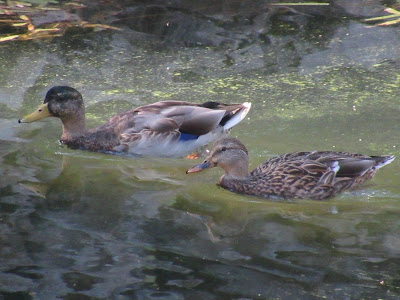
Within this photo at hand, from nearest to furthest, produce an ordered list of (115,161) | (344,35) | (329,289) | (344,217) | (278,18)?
(329,289)
(344,217)
(115,161)
(344,35)
(278,18)

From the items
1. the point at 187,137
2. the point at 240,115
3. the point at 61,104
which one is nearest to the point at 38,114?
the point at 61,104

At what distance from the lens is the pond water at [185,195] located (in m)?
5.10

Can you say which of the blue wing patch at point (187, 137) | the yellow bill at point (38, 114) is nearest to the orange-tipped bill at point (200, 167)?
the blue wing patch at point (187, 137)

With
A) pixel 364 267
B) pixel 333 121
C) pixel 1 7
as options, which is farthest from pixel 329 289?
pixel 1 7

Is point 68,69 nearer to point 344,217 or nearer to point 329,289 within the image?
point 344,217

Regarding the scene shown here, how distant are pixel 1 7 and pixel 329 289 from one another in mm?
7922

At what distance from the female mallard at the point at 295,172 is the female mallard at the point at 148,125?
98cm

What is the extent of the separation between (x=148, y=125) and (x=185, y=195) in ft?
5.23

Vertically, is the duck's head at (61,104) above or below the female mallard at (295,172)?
above

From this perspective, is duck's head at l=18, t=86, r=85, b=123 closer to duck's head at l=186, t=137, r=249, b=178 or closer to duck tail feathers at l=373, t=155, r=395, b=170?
duck's head at l=186, t=137, r=249, b=178

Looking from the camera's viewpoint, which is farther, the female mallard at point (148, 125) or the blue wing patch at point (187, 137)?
the blue wing patch at point (187, 137)

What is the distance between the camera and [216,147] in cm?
704

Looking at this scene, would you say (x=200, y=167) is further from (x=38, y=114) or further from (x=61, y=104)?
(x=38, y=114)

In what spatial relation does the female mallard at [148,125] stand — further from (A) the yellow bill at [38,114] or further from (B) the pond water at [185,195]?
(B) the pond water at [185,195]
